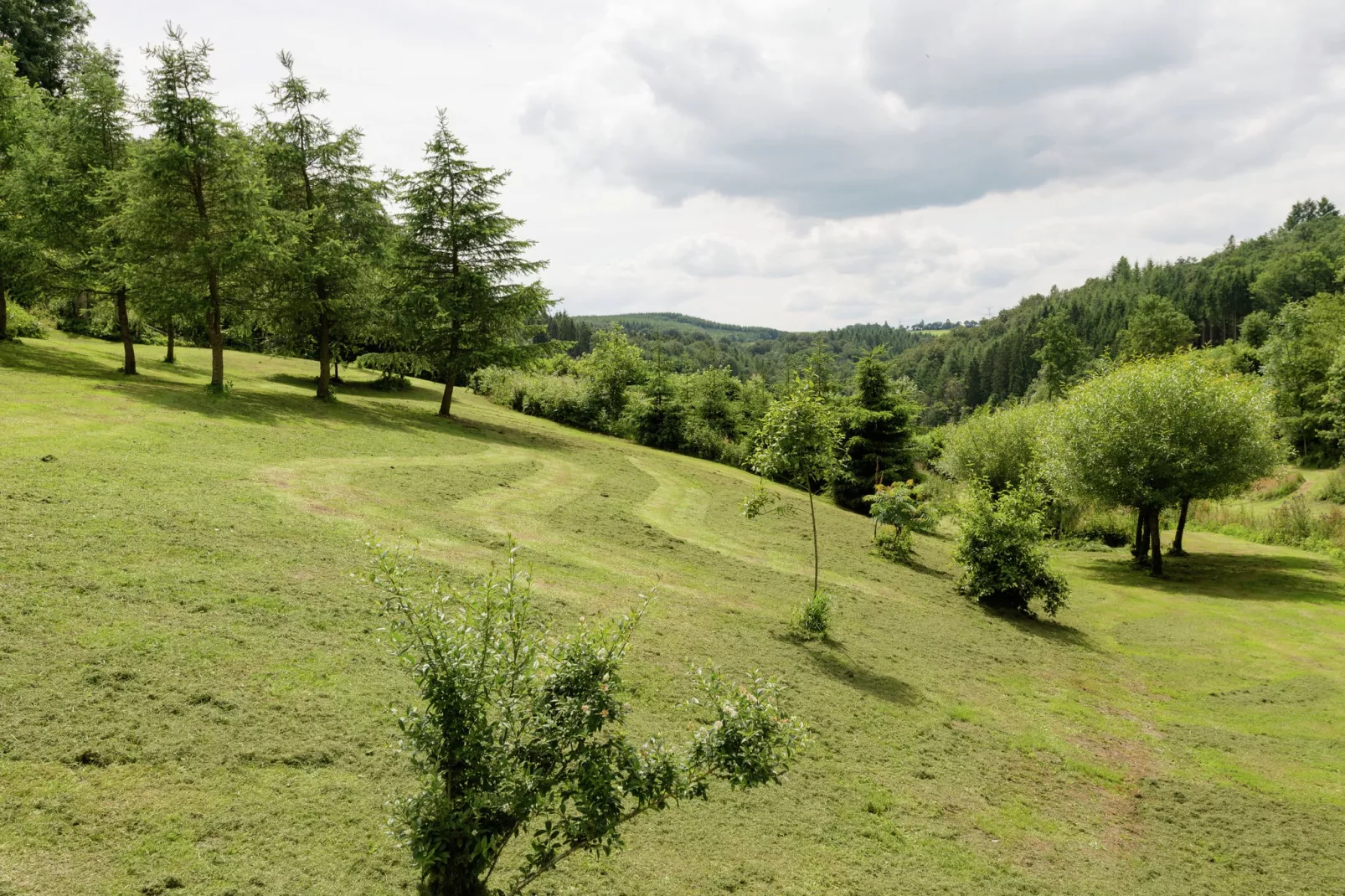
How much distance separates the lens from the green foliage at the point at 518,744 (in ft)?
13.9

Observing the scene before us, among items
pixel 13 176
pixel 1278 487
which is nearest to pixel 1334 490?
pixel 1278 487

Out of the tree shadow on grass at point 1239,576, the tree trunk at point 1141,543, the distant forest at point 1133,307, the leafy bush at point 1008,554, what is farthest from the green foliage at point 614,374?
the distant forest at point 1133,307

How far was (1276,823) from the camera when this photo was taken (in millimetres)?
8695

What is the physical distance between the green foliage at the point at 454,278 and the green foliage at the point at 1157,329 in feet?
299

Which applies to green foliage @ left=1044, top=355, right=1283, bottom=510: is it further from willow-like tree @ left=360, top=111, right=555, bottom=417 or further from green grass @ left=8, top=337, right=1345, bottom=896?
willow-like tree @ left=360, top=111, right=555, bottom=417

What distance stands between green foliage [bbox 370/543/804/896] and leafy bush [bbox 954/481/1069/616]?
625 inches

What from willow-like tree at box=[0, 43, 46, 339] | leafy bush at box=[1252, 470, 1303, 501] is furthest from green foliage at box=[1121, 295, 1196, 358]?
willow-like tree at box=[0, 43, 46, 339]

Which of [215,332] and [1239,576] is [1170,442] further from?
[215,332]

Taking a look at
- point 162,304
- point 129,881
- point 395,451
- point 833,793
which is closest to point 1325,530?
point 833,793

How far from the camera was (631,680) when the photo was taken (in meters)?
9.48

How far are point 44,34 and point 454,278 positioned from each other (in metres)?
37.8

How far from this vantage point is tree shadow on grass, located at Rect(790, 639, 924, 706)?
36.9 ft

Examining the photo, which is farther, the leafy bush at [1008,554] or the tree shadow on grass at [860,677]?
the leafy bush at [1008,554]

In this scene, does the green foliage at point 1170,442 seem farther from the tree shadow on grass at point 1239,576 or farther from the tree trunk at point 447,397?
the tree trunk at point 447,397
